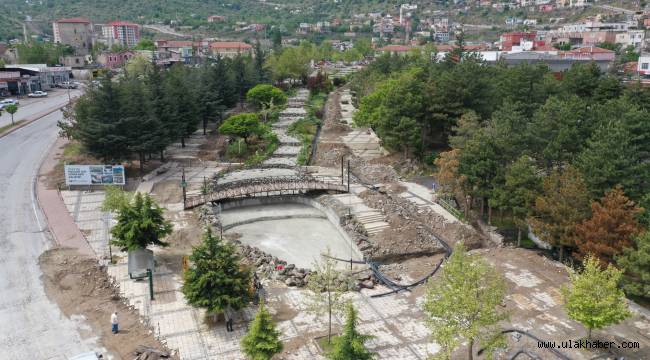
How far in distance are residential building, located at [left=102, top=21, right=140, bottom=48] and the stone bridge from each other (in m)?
116

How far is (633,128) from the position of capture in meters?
27.8

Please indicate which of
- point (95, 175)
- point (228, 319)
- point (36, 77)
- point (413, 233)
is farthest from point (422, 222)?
point (36, 77)

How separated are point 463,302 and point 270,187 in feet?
72.7

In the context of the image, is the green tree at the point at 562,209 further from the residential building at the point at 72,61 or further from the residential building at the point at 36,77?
the residential building at the point at 72,61

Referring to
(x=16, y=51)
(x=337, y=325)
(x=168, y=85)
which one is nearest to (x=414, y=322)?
(x=337, y=325)

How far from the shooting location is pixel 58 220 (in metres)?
28.8

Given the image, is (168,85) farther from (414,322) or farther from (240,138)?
(414,322)

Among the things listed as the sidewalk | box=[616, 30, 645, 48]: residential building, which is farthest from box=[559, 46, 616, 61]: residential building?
the sidewalk

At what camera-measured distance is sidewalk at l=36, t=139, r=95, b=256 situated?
84.6 feet

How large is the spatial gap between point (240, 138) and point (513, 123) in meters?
25.1

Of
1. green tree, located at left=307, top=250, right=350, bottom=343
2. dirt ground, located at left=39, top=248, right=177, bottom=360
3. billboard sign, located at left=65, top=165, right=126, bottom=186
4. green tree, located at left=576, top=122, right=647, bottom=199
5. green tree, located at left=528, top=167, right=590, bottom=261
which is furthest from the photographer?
billboard sign, located at left=65, top=165, right=126, bottom=186

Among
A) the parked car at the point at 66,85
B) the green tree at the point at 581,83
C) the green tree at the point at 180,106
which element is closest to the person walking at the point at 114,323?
the green tree at the point at 180,106

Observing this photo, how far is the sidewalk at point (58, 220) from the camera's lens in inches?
1015

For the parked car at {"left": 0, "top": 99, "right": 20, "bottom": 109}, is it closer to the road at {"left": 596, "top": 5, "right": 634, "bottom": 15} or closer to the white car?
the white car
